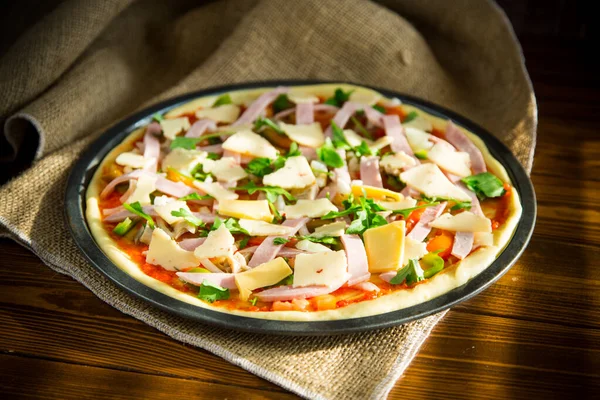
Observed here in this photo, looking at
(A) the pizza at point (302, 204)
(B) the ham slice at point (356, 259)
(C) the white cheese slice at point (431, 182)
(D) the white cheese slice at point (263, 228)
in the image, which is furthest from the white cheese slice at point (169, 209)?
(C) the white cheese slice at point (431, 182)

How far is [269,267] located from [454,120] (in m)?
1.19

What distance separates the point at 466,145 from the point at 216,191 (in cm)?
95

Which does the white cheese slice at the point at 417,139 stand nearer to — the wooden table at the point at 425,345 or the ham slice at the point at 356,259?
the wooden table at the point at 425,345

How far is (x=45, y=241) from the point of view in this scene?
2.48m

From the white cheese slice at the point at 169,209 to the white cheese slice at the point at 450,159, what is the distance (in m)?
0.90

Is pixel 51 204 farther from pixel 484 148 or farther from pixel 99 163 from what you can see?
pixel 484 148

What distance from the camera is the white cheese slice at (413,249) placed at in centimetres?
232

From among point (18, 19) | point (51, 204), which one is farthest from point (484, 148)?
point (18, 19)

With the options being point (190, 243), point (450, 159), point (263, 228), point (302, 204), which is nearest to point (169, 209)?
point (190, 243)

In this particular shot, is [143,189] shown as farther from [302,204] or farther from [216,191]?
[302,204]

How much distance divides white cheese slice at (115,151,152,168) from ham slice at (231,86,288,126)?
438mm

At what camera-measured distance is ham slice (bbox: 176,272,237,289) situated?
221 cm

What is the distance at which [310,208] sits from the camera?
2.52 metres

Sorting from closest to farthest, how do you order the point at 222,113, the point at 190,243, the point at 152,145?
the point at 190,243
the point at 152,145
the point at 222,113
